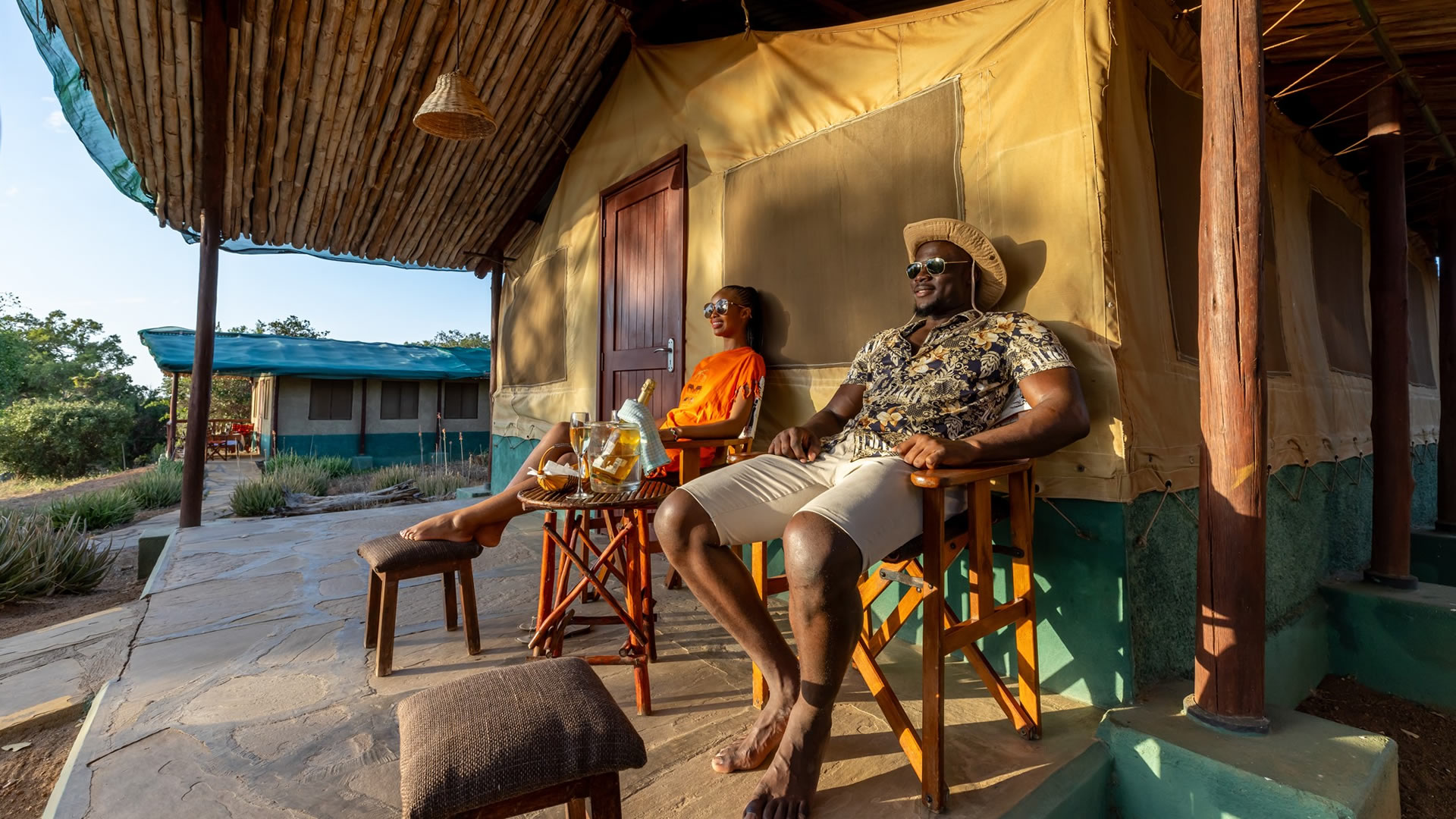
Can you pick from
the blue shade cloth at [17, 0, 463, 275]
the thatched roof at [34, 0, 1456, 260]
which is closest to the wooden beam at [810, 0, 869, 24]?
the thatched roof at [34, 0, 1456, 260]

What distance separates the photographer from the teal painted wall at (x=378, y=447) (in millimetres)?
14391

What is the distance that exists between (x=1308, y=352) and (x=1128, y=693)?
9.25 feet

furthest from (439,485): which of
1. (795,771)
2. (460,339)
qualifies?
(460,339)

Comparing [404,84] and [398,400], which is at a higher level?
[404,84]

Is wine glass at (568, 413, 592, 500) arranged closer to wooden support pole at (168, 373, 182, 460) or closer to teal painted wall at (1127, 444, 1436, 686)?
teal painted wall at (1127, 444, 1436, 686)

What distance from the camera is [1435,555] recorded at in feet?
14.7

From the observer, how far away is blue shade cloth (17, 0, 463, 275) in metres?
4.01

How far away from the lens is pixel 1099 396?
219 centimetres

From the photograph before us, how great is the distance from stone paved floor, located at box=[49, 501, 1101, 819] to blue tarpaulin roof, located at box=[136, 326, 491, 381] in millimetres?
11559

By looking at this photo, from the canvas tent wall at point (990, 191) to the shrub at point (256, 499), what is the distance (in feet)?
19.7

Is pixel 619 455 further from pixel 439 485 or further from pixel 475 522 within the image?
pixel 439 485

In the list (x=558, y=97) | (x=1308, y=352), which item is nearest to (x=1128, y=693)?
(x=1308, y=352)

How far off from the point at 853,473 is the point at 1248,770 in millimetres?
1210

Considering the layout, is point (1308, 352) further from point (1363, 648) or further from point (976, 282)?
point (976, 282)
